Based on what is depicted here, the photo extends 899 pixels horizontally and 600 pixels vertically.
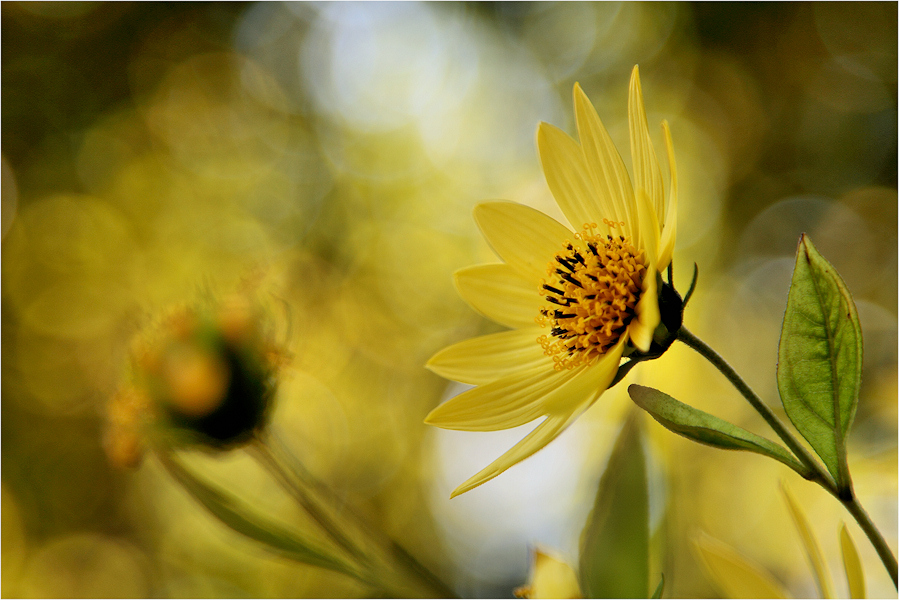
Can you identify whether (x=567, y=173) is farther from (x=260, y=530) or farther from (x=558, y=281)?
(x=260, y=530)

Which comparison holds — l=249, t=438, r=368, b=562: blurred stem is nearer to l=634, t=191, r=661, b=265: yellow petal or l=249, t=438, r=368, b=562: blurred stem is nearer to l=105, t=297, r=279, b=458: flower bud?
l=105, t=297, r=279, b=458: flower bud

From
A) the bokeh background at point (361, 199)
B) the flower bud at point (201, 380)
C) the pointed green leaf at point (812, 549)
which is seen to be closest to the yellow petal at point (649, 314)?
the pointed green leaf at point (812, 549)

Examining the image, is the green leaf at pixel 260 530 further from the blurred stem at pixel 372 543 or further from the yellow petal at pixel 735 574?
the yellow petal at pixel 735 574

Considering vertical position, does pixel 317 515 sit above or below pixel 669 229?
below

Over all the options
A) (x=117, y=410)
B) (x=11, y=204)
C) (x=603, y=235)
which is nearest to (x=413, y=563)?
(x=603, y=235)

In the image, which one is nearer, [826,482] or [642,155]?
[826,482]

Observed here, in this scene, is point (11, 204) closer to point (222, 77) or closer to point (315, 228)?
point (222, 77)

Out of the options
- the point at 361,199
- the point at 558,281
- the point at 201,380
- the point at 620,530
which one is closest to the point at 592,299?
the point at 558,281
